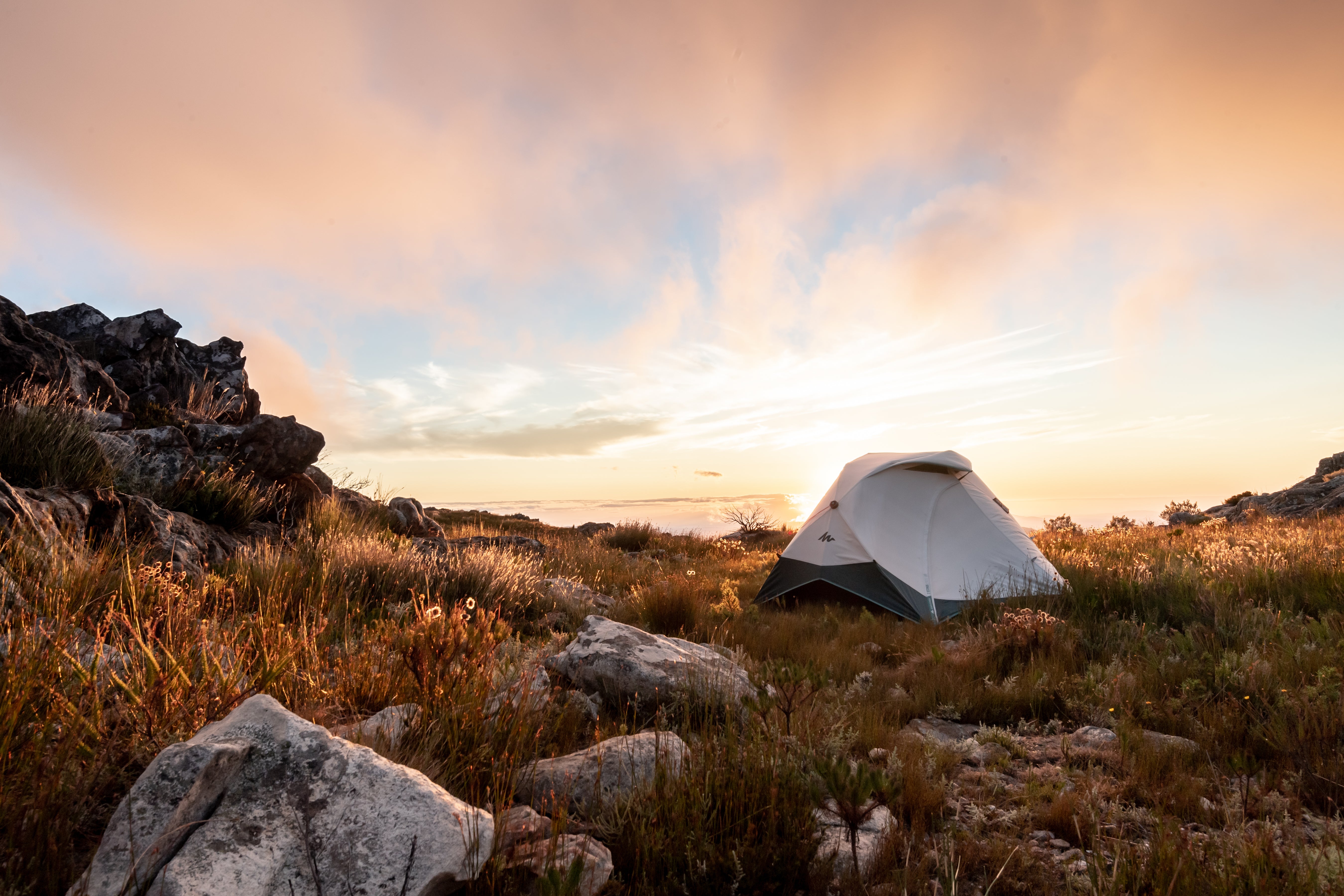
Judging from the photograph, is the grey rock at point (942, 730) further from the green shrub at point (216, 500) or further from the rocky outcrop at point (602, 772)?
the green shrub at point (216, 500)

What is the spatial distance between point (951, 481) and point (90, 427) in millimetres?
12008

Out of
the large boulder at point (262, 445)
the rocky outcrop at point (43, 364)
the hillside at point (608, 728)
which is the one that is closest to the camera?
the hillside at point (608, 728)

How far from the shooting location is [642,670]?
4.56m

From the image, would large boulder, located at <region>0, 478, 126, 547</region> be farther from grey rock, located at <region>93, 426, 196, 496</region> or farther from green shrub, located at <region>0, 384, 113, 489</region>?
grey rock, located at <region>93, 426, 196, 496</region>

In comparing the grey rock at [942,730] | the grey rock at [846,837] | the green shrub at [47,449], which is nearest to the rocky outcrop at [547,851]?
the grey rock at [846,837]

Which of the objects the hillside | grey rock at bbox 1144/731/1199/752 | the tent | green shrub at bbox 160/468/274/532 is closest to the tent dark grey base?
the tent

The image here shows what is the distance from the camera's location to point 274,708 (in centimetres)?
244

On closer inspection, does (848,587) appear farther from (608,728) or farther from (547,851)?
(547,851)

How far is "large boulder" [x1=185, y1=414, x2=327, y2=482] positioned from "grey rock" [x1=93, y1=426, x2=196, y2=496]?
0.53 m

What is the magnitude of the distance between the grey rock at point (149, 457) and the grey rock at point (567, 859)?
857 centimetres

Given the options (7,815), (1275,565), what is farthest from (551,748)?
(1275,565)

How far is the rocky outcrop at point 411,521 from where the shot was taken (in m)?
14.2

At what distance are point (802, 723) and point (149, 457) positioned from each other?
31.9 feet

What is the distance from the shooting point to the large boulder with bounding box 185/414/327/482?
10609 millimetres
